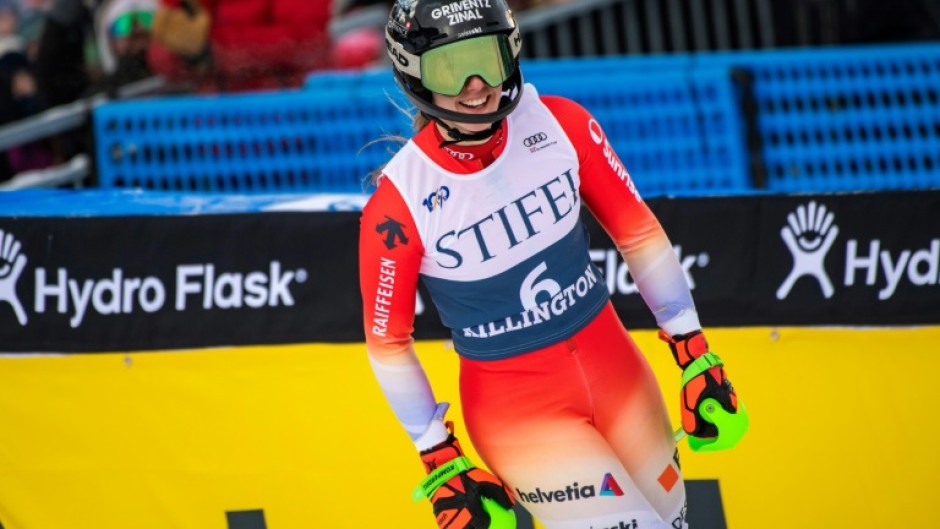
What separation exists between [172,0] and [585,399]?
501 cm

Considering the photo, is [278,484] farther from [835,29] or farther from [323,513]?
[835,29]

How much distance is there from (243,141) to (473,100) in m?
4.02

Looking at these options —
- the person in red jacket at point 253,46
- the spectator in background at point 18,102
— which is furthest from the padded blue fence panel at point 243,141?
the spectator in background at point 18,102

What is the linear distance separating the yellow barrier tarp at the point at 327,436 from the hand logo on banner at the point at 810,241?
0.68 ft

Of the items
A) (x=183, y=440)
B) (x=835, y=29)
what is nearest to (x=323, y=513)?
(x=183, y=440)

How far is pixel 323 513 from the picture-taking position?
18.2 feet

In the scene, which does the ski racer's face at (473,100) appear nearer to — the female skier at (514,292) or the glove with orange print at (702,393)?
the female skier at (514,292)

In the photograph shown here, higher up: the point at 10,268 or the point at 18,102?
the point at 18,102

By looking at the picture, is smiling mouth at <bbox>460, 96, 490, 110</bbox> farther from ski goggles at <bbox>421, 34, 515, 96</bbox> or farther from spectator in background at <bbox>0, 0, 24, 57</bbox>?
spectator in background at <bbox>0, 0, 24, 57</bbox>

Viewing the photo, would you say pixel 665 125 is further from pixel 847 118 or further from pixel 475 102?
pixel 475 102

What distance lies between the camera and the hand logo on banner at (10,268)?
5.58 meters

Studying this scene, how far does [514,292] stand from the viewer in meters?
4.17

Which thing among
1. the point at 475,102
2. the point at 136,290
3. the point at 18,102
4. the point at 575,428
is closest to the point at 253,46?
the point at 18,102

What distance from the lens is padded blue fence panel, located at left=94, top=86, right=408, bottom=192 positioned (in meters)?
7.81
